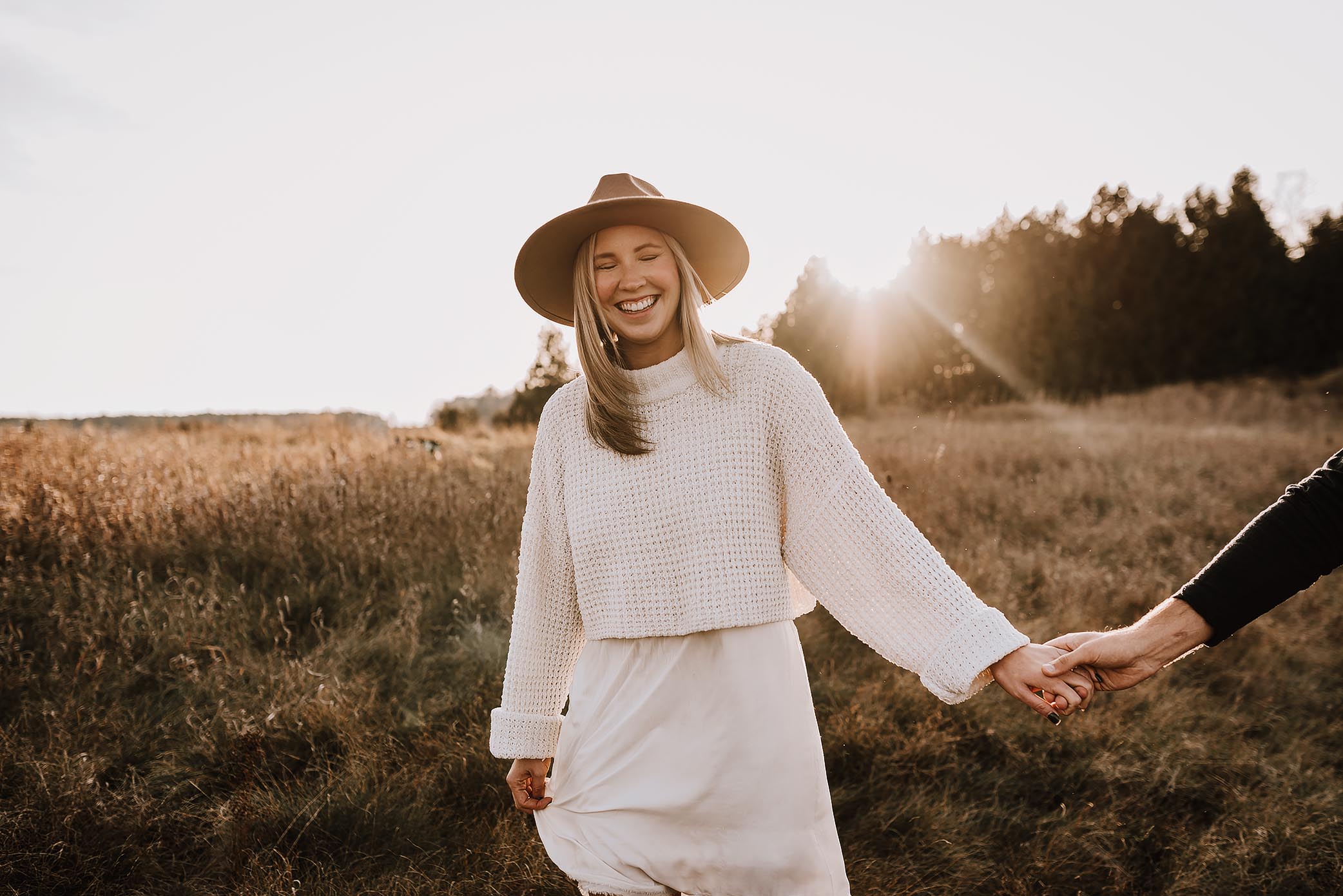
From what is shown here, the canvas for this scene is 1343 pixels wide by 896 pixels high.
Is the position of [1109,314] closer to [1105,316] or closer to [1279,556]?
[1105,316]

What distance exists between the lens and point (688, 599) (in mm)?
1660

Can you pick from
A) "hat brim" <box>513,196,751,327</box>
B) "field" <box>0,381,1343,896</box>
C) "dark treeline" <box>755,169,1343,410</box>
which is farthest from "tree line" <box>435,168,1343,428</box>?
"hat brim" <box>513,196,751,327</box>

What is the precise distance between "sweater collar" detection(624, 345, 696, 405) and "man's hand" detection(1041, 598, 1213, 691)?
1.01 metres

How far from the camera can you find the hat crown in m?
1.94

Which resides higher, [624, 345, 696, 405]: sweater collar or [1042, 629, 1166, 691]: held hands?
[624, 345, 696, 405]: sweater collar

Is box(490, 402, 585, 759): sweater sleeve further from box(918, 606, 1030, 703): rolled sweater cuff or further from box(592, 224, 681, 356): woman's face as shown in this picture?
box(918, 606, 1030, 703): rolled sweater cuff

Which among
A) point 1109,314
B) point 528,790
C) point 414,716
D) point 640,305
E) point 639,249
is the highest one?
point 1109,314

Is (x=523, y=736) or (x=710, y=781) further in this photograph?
(x=523, y=736)

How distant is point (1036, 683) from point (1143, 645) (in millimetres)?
367

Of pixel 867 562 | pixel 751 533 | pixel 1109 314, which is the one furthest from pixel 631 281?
pixel 1109 314

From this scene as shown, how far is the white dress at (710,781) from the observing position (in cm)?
157

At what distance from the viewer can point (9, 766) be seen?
290cm

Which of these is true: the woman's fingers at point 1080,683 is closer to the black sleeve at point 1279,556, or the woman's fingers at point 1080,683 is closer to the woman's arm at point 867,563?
the woman's arm at point 867,563

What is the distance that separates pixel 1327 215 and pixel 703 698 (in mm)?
35578
